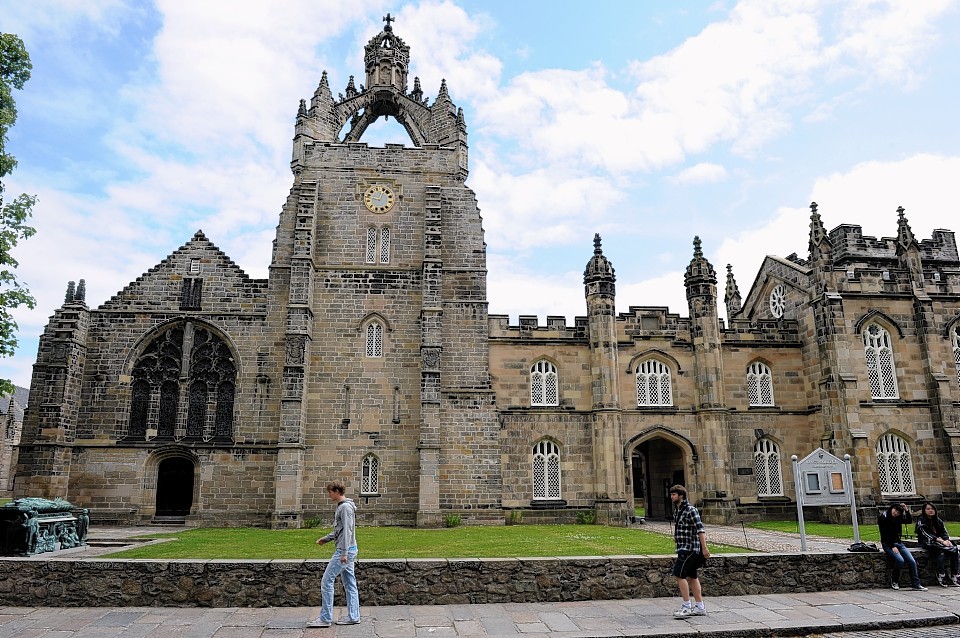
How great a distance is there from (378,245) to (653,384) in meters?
13.4

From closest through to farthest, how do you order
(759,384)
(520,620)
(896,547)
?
1. (520,620)
2. (896,547)
3. (759,384)

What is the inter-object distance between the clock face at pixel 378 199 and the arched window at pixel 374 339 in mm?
5309

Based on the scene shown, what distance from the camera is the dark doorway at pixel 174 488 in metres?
27.6

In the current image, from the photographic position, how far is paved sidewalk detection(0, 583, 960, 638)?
981 centimetres

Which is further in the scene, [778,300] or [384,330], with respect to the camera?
[778,300]

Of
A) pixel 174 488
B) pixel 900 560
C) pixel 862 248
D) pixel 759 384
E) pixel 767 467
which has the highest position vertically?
pixel 862 248

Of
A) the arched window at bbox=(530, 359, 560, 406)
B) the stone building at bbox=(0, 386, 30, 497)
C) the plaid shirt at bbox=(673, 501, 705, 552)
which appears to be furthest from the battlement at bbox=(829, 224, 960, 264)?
the stone building at bbox=(0, 386, 30, 497)

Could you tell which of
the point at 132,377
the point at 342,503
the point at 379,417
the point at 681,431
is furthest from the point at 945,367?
the point at 132,377

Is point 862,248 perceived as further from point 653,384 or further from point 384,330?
point 384,330

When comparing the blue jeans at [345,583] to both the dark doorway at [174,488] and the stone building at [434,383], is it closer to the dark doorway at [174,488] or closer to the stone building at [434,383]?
the stone building at [434,383]

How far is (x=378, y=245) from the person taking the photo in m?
30.5

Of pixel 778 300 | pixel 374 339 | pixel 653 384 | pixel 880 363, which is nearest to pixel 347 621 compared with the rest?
pixel 374 339

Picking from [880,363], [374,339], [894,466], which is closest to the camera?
[894,466]

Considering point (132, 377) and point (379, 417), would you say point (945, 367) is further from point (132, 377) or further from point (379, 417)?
point (132, 377)
